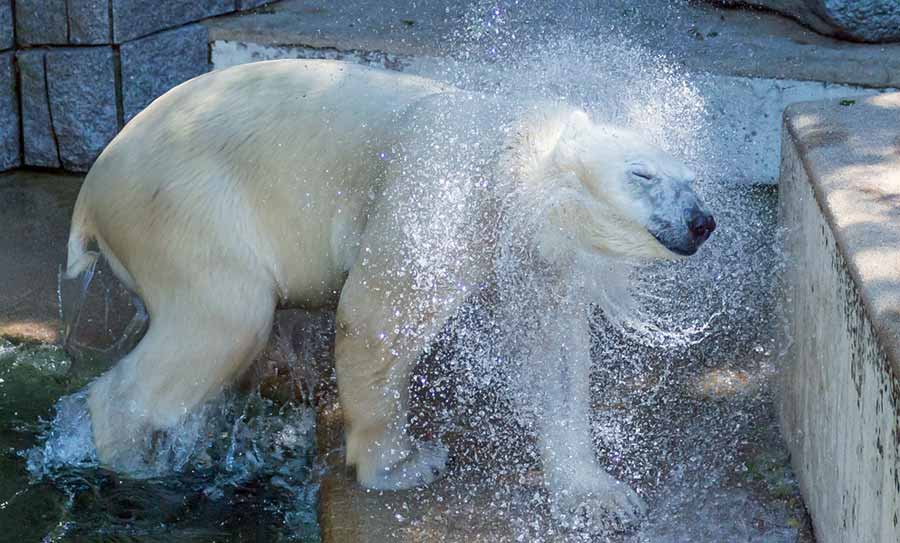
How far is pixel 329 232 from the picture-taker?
10.7 feet

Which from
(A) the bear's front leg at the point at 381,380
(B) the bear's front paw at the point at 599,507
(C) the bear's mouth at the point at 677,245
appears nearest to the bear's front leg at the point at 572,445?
(B) the bear's front paw at the point at 599,507

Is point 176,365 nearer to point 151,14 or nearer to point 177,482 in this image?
point 177,482

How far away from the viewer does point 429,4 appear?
605cm

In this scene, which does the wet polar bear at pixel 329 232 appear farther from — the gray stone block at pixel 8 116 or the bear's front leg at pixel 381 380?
the gray stone block at pixel 8 116

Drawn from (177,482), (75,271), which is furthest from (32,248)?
(177,482)

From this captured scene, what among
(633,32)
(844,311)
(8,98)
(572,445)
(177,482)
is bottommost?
(177,482)

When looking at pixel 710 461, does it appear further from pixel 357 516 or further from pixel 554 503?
pixel 357 516

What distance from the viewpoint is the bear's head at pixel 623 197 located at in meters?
2.66

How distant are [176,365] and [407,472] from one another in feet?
2.17

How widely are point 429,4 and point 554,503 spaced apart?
338 centimetres

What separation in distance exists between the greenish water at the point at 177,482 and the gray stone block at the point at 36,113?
1.86 meters

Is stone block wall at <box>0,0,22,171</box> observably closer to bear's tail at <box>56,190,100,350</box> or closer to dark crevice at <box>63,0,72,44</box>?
dark crevice at <box>63,0,72,44</box>

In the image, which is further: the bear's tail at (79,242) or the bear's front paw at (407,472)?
the bear's tail at (79,242)

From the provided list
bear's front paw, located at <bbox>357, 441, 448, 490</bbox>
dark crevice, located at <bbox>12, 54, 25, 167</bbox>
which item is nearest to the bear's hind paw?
bear's front paw, located at <bbox>357, 441, 448, 490</bbox>
